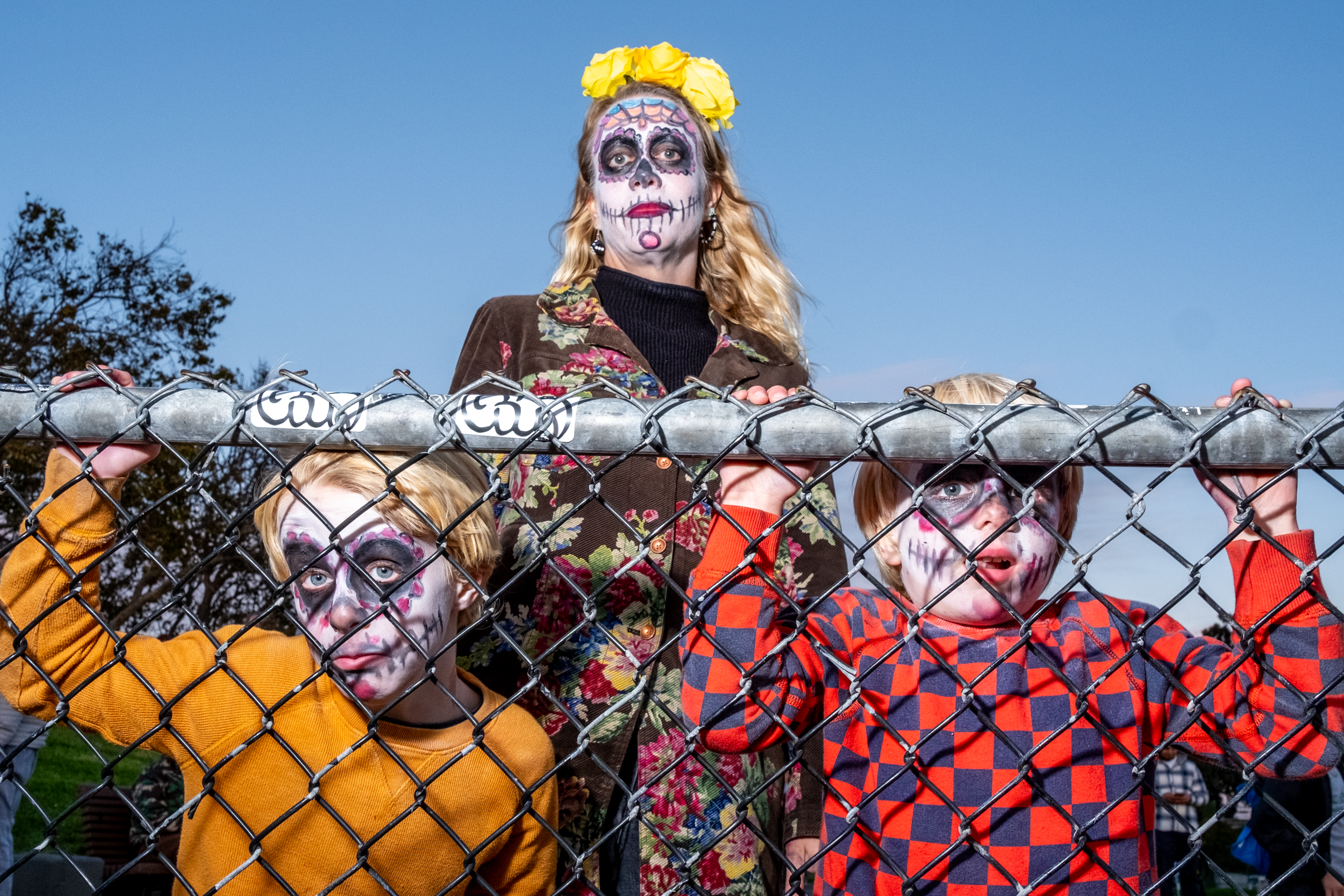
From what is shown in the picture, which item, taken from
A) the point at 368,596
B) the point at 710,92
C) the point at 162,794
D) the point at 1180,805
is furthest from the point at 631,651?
the point at 1180,805

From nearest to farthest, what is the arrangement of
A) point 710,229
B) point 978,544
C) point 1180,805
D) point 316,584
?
Result: 1. point 978,544
2. point 316,584
3. point 710,229
4. point 1180,805

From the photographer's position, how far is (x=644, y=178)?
8.96 ft

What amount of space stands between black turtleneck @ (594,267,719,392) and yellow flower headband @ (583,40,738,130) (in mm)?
554

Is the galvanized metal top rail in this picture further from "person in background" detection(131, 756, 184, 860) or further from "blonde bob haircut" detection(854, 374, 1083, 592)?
"person in background" detection(131, 756, 184, 860)

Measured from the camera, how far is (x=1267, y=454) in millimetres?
1268

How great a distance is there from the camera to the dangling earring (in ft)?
9.58

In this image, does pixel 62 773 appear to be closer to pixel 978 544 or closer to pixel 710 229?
pixel 710 229

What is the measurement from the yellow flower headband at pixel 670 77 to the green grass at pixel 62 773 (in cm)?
659

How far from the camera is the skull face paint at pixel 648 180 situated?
2713mm

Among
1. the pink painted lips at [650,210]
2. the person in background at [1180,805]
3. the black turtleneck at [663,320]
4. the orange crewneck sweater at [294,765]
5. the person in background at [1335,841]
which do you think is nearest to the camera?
the orange crewneck sweater at [294,765]

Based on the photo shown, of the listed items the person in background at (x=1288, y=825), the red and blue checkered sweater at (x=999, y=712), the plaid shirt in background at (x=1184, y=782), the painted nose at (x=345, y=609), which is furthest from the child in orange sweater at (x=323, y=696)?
the plaid shirt in background at (x=1184, y=782)

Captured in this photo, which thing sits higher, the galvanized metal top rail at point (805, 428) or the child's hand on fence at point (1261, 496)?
the galvanized metal top rail at point (805, 428)

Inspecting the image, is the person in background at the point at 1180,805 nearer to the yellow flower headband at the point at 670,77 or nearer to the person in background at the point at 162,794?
the yellow flower headband at the point at 670,77

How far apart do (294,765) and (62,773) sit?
9227 millimetres
